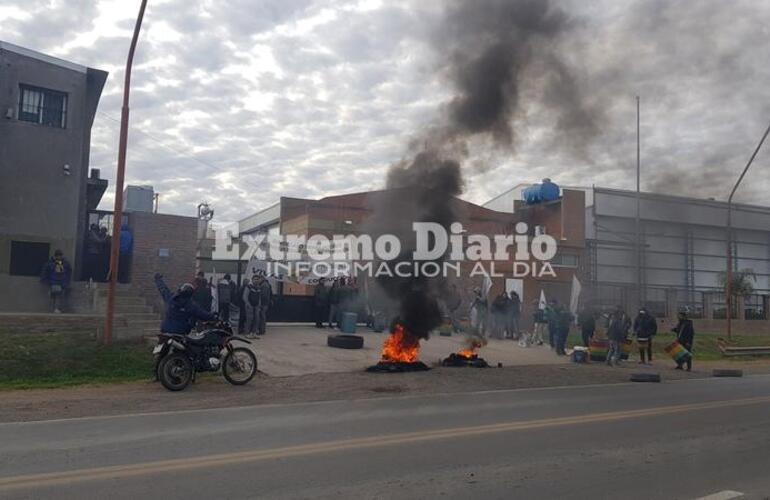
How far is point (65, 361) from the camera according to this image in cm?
1278

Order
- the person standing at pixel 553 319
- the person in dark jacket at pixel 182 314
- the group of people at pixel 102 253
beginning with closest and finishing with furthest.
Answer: the person in dark jacket at pixel 182 314 < the group of people at pixel 102 253 < the person standing at pixel 553 319

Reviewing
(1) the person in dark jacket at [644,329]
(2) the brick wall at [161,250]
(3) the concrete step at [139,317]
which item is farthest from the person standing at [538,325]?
(3) the concrete step at [139,317]

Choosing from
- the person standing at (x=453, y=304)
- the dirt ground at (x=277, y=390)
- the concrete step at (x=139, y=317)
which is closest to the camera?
the dirt ground at (x=277, y=390)

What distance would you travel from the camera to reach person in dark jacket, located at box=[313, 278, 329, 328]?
20734 millimetres

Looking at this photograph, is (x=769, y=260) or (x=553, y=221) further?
(x=769, y=260)

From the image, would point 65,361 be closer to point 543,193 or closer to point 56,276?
point 56,276

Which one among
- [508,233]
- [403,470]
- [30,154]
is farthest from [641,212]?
[403,470]

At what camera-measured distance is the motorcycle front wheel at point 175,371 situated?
11.0m

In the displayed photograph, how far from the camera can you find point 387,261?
686 inches

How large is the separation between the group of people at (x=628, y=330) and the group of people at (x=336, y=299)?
22.7ft

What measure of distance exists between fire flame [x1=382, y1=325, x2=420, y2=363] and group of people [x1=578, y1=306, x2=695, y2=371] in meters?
6.33

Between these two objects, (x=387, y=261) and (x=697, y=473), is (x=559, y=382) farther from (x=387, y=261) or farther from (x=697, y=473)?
(x=697, y=473)

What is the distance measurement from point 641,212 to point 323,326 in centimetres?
1406

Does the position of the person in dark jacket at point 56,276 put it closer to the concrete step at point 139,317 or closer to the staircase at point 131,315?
the staircase at point 131,315
